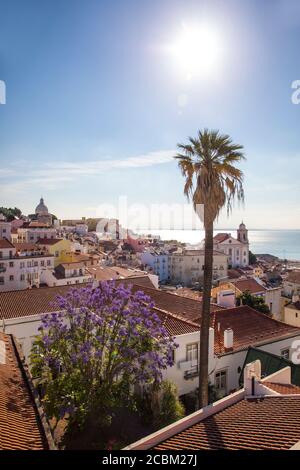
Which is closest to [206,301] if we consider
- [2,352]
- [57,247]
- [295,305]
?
[2,352]

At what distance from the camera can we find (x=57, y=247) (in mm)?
62125

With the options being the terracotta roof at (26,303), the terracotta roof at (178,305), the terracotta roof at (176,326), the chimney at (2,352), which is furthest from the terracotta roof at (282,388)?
the terracotta roof at (26,303)

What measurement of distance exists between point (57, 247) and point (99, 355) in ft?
169

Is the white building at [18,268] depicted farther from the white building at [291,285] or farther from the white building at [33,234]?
the white building at [291,285]

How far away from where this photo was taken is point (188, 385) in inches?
626

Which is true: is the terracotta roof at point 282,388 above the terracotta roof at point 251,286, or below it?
above

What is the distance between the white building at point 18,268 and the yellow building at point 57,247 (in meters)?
5.67

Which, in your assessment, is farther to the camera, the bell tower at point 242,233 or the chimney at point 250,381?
the bell tower at point 242,233

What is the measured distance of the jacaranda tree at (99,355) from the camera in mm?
12406

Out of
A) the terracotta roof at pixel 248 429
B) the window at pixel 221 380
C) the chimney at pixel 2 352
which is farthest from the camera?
the window at pixel 221 380

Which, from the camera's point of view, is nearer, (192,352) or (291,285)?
(192,352)

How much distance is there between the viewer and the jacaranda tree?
1241 cm

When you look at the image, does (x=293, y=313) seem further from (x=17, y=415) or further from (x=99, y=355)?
(x=17, y=415)

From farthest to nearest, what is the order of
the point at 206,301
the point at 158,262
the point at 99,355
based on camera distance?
the point at 158,262, the point at 206,301, the point at 99,355
